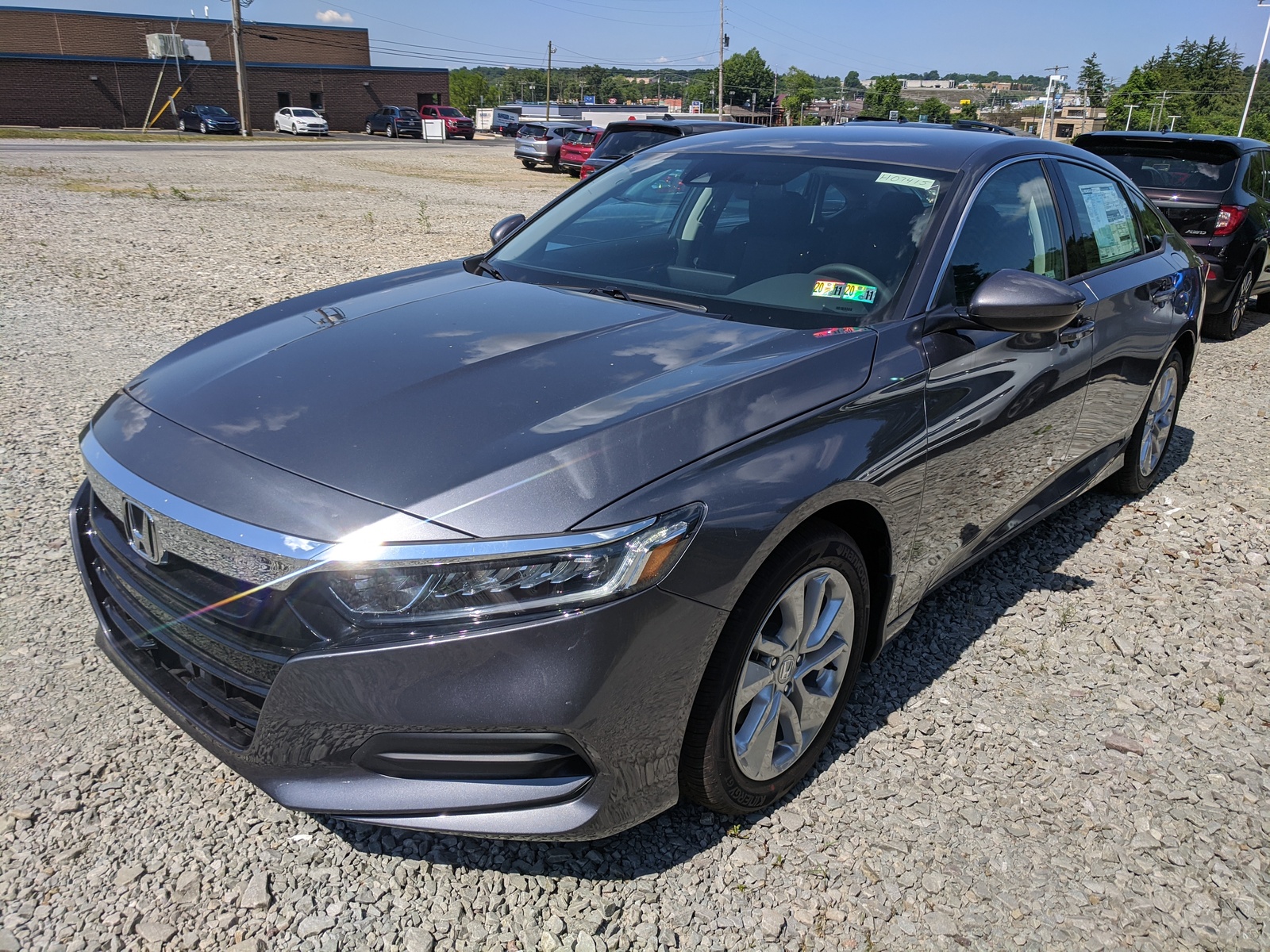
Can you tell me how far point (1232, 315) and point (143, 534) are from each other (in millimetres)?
9509

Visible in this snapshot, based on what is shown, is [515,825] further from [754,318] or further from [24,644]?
[24,644]

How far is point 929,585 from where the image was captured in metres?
3.08

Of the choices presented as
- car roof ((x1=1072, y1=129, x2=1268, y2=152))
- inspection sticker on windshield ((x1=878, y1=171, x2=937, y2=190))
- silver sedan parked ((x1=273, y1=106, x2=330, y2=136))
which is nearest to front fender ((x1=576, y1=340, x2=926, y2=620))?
inspection sticker on windshield ((x1=878, y1=171, x2=937, y2=190))

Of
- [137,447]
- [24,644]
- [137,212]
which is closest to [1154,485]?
[137,447]

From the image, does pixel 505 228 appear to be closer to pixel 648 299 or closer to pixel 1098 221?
pixel 648 299

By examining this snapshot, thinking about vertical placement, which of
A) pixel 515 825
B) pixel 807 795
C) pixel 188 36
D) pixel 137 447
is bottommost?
pixel 807 795

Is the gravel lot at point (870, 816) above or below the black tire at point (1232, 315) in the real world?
below

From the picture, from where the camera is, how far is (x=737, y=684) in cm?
228

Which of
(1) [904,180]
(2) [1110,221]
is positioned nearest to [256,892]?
(1) [904,180]

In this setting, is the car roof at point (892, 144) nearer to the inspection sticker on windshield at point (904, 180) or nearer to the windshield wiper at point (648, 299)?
the inspection sticker on windshield at point (904, 180)

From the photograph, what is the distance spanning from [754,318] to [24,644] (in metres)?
2.61

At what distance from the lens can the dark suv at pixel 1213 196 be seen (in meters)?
8.29

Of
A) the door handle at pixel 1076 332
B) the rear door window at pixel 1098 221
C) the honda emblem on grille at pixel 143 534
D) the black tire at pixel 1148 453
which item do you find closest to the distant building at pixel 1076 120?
the black tire at pixel 1148 453

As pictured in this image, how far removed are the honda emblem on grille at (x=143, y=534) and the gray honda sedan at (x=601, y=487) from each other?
0.01m
